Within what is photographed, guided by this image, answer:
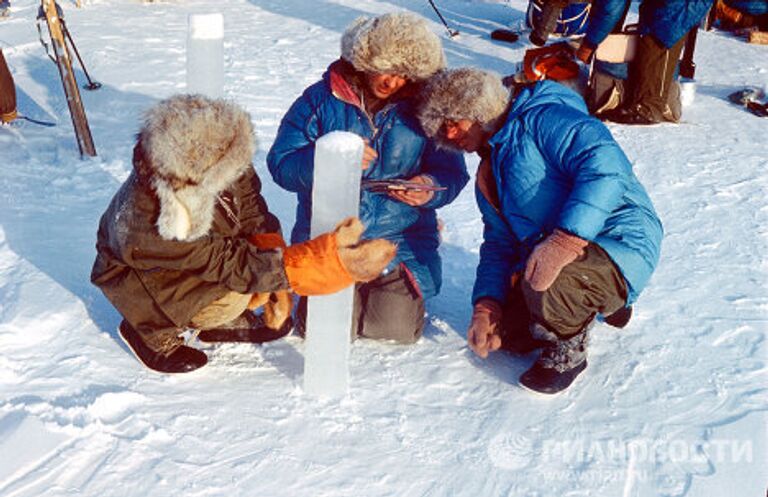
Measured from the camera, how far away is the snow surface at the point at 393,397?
227 cm

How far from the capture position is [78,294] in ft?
10.1

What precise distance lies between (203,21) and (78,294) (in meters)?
1.28

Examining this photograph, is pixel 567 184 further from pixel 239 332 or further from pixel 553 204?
pixel 239 332

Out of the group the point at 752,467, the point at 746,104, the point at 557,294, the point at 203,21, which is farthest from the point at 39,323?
the point at 746,104

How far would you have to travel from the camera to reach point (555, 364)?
8.80ft

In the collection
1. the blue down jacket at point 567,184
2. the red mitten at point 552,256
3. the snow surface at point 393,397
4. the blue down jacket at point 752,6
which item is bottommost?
the snow surface at point 393,397

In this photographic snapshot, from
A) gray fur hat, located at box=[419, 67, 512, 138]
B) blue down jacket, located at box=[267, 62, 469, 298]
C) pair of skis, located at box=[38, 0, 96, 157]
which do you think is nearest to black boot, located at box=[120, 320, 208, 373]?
blue down jacket, located at box=[267, 62, 469, 298]

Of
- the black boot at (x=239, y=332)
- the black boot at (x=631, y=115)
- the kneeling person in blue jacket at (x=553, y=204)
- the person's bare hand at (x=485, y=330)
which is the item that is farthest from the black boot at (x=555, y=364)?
the black boot at (x=631, y=115)

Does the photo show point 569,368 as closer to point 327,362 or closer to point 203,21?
point 327,362

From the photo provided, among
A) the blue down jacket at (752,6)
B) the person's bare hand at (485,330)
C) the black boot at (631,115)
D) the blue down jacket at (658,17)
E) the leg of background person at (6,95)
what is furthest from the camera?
the blue down jacket at (752,6)

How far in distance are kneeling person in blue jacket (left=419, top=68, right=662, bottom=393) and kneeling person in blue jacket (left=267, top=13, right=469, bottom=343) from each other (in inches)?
7.4

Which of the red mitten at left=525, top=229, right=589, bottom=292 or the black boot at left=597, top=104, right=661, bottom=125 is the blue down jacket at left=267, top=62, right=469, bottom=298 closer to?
the red mitten at left=525, top=229, right=589, bottom=292

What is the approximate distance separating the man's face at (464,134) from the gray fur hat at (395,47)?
0.24 meters

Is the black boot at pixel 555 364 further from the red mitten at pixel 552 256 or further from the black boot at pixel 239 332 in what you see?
the black boot at pixel 239 332
